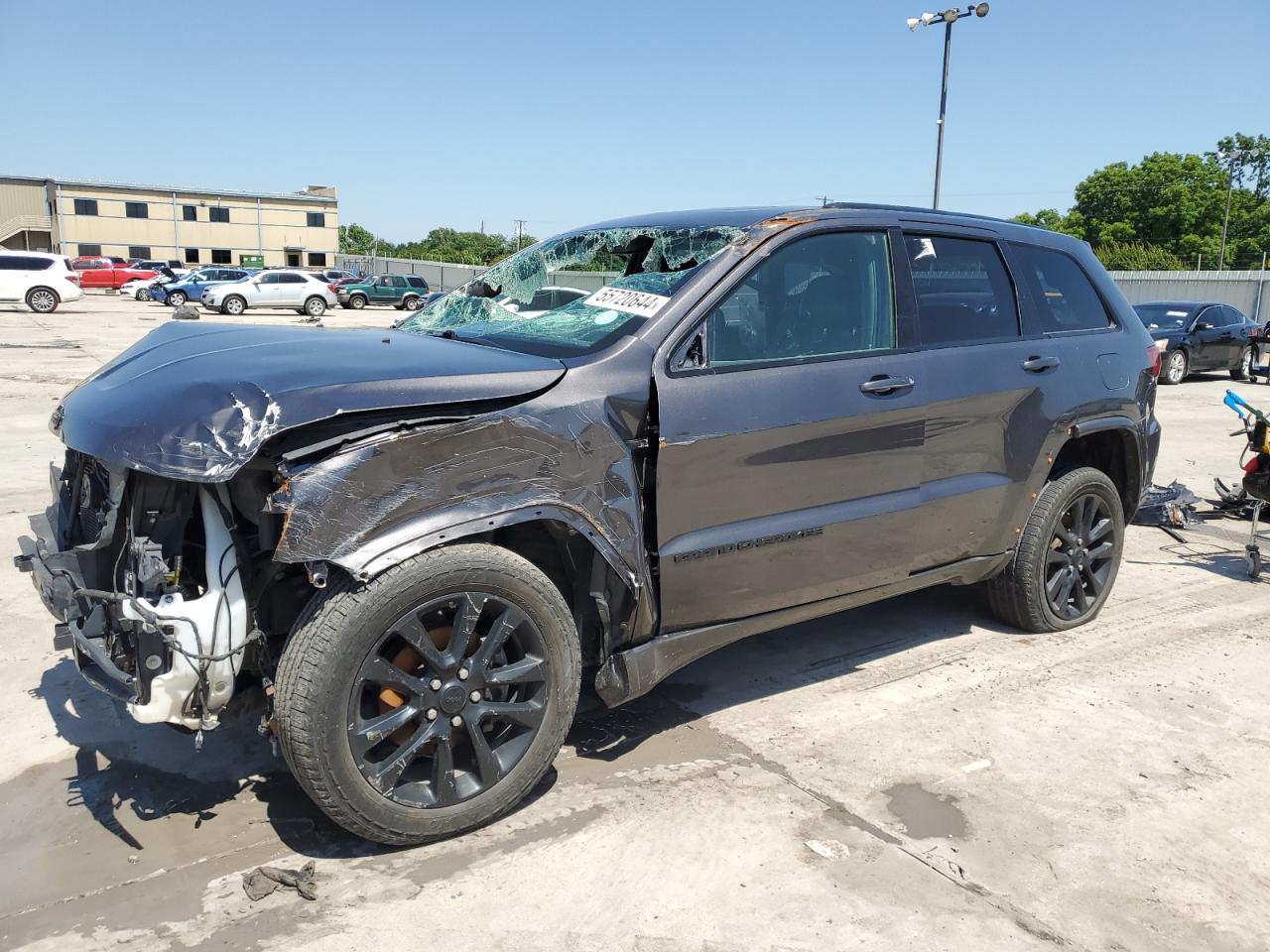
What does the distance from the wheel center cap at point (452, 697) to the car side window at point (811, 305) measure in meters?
1.37

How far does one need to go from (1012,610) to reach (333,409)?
11.8ft

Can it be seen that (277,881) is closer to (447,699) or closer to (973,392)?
(447,699)

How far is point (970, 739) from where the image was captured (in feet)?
12.7

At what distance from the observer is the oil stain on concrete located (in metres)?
3.22

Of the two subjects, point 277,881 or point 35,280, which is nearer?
point 277,881

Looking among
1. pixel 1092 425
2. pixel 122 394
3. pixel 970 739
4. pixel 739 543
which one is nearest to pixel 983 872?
pixel 970 739

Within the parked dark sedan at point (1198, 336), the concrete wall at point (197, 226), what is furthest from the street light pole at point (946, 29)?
the concrete wall at point (197, 226)

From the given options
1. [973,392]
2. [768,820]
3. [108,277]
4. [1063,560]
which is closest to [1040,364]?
[973,392]

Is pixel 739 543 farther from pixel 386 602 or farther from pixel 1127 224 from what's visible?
pixel 1127 224

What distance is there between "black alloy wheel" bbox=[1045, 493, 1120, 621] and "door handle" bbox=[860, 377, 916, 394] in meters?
1.44

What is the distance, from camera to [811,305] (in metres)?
3.80

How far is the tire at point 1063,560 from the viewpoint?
475cm

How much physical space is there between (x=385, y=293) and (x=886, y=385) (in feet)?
132

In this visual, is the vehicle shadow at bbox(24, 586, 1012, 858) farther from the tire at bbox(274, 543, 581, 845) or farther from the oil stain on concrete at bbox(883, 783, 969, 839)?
the oil stain on concrete at bbox(883, 783, 969, 839)
